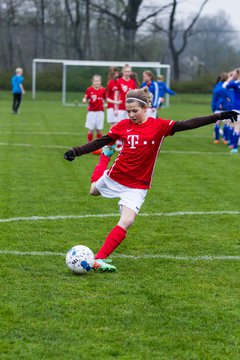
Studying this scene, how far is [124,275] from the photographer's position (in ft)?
21.4

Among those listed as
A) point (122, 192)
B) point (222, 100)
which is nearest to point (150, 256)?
point (122, 192)

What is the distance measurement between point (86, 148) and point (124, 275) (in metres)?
1.29

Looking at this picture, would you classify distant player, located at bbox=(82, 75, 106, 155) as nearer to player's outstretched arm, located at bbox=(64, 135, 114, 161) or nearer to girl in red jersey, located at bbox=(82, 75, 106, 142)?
girl in red jersey, located at bbox=(82, 75, 106, 142)

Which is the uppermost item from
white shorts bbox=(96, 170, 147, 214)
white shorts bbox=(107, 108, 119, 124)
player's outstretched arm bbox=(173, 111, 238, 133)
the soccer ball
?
player's outstretched arm bbox=(173, 111, 238, 133)

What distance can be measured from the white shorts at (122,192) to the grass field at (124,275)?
1.92 feet

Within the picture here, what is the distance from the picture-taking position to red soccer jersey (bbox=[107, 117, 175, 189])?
696 centimetres

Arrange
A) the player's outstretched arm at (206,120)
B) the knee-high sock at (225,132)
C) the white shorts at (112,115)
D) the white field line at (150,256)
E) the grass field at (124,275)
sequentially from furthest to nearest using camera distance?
the knee-high sock at (225,132), the white shorts at (112,115), the white field line at (150,256), the player's outstretched arm at (206,120), the grass field at (124,275)

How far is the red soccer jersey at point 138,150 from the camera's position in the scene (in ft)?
22.8

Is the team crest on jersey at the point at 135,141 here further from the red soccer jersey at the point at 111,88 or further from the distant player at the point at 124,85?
the red soccer jersey at the point at 111,88

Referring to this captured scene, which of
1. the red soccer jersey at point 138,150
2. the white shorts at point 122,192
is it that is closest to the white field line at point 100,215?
the white shorts at point 122,192

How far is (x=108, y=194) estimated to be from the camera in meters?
7.12

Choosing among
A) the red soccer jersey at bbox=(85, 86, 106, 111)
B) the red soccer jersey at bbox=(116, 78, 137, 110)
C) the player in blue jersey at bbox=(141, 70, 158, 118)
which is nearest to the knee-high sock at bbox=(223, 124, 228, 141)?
the player in blue jersey at bbox=(141, 70, 158, 118)

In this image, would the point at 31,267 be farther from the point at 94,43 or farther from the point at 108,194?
the point at 94,43

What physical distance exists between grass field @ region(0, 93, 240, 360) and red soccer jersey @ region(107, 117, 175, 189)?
813 mm
